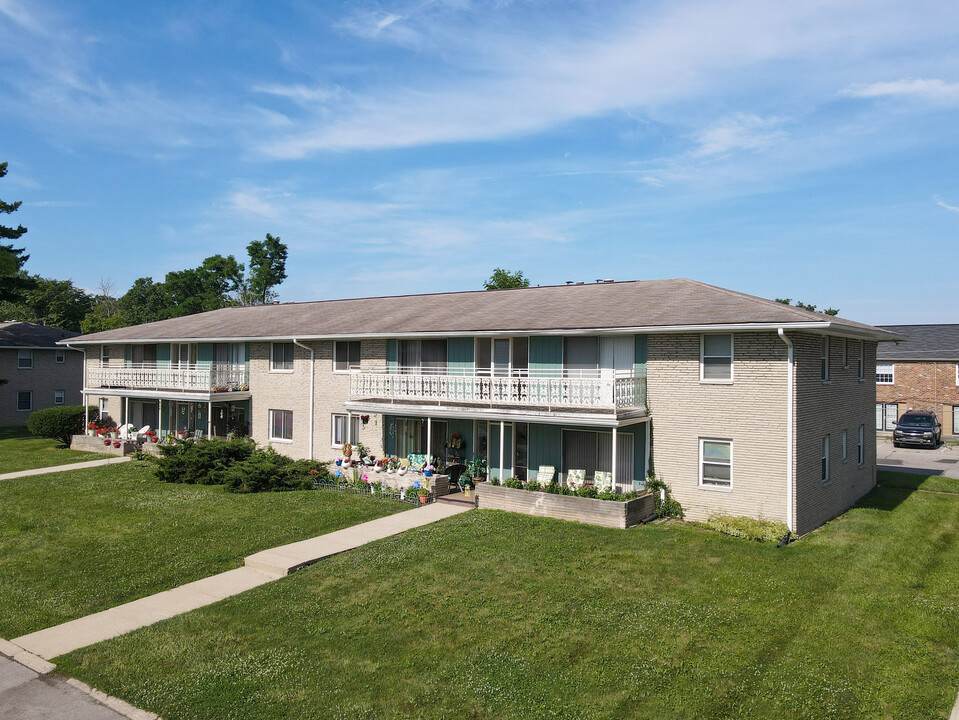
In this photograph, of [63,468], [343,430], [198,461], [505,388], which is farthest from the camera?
[63,468]

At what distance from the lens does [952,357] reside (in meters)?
→ 39.9

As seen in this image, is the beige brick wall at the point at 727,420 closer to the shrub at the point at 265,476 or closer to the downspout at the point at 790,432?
the downspout at the point at 790,432

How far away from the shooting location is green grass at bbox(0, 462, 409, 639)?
11.8 metres

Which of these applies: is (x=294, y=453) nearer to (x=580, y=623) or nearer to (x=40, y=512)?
(x=40, y=512)

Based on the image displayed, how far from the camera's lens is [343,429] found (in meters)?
23.8

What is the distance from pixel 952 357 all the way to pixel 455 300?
3342 cm

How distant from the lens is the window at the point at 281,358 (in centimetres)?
2584

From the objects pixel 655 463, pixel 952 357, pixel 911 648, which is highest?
pixel 952 357

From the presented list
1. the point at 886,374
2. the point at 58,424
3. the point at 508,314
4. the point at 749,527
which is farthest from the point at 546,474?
the point at 886,374

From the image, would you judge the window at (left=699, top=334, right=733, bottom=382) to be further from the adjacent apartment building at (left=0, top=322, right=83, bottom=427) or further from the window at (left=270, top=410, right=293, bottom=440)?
the adjacent apartment building at (left=0, top=322, right=83, bottom=427)

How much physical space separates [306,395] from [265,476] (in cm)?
508

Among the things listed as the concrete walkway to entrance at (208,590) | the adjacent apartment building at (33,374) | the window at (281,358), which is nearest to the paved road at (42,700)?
the concrete walkway to entrance at (208,590)

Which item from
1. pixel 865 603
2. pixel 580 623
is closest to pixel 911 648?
pixel 865 603

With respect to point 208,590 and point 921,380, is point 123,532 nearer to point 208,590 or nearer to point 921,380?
point 208,590
